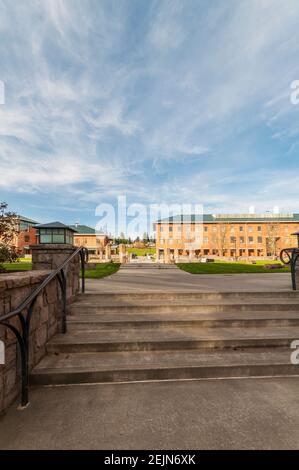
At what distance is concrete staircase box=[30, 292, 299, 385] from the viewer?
9.68ft

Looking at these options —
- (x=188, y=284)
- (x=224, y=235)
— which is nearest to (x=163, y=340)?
(x=188, y=284)

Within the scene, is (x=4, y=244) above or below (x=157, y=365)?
above

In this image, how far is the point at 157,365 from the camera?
118 inches

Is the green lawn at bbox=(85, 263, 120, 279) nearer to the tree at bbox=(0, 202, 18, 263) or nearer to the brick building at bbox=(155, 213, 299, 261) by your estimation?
the tree at bbox=(0, 202, 18, 263)

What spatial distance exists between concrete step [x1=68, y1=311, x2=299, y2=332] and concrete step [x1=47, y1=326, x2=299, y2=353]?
0.12 meters

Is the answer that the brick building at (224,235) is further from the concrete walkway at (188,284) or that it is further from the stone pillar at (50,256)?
the stone pillar at (50,256)

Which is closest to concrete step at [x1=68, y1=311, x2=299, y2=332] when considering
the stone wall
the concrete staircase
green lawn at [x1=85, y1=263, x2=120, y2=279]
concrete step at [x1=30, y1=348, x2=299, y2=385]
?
the concrete staircase

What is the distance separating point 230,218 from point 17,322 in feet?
237

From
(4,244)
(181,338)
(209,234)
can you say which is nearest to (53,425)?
(181,338)

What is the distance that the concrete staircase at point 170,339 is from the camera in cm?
295

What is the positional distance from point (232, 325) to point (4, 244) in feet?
18.5

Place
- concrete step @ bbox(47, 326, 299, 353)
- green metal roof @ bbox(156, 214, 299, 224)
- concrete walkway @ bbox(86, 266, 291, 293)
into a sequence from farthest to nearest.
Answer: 1. green metal roof @ bbox(156, 214, 299, 224)
2. concrete walkway @ bbox(86, 266, 291, 293)
3. concrete step @ bbox(47, 326, 299, 353)

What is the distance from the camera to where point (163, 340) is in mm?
3455
